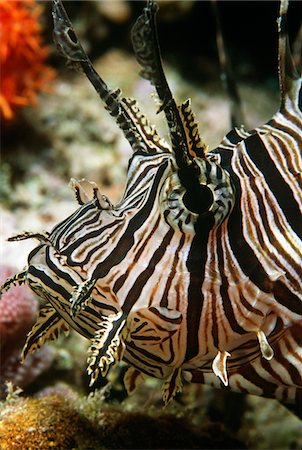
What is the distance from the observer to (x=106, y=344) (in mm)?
1813

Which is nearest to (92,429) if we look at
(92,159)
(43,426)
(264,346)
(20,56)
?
(43,426)

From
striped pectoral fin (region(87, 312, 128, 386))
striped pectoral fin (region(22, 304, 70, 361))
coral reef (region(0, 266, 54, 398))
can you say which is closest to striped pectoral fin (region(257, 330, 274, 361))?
striped pectoral fin (region(87, 312, 128, 386))

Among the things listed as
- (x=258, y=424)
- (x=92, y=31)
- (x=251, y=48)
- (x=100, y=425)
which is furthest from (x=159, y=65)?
(x=251, y=48)

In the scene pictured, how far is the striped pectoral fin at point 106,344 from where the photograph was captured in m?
1.80

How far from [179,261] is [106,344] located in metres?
0.40

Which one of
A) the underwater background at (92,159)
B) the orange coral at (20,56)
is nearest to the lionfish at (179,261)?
the underwater background at (92,159)

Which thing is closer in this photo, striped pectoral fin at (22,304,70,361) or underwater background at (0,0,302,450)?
striped pectoral fin at (22,304,70,361)

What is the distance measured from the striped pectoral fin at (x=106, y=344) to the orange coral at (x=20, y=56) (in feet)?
12.2

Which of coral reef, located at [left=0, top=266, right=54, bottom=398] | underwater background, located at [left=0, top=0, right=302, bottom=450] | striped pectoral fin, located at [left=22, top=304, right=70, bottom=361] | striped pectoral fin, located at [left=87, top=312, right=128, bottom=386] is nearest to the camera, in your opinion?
striped pectoral fin, located at [left=87, top=312, right=128, bottom=386]

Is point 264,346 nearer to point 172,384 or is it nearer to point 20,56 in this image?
point 172,384

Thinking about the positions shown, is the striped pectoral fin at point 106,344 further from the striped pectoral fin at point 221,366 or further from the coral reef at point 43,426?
the coral reef at point 43,426

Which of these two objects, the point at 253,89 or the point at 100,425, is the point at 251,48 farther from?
the point at 100,425

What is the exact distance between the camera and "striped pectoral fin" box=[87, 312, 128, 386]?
70.7 inches

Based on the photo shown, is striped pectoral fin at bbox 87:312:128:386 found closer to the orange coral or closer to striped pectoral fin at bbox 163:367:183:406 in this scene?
striped pectoral fin at bbox 163:367:183:406
